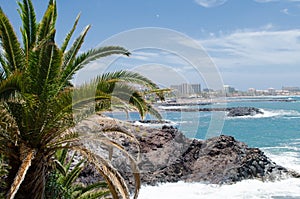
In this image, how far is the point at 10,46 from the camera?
5684 millimetres

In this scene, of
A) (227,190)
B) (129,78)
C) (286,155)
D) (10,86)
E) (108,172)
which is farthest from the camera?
(286,155)

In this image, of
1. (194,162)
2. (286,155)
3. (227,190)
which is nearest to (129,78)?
(227,190)

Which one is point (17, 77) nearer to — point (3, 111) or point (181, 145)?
point (3, 111)

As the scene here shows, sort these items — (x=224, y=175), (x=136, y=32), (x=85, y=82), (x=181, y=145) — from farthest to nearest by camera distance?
1. (x=181, y=145)
2. (x=224, y=175)
3. (x=136, y=32)
4. (x=85, y=82)

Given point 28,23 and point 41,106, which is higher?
point 28,23

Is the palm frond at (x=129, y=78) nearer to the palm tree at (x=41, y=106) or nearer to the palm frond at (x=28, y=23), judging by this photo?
the palm tree at (x=41, y=106)

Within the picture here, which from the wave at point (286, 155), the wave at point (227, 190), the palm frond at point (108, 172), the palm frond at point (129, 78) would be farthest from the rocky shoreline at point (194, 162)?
the palm frond at point (108, 172)

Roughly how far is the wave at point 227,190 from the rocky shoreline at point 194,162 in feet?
1.71

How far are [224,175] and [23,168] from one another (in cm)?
1401

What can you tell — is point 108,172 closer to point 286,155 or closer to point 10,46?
point 10,46

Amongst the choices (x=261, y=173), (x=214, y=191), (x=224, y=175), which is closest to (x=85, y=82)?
(x=214, y=191)

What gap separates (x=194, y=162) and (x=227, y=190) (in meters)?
4.10

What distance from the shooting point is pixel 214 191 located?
15.4 meters

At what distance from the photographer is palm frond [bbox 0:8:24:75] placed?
546 centimetres
